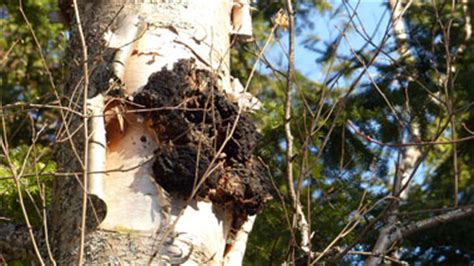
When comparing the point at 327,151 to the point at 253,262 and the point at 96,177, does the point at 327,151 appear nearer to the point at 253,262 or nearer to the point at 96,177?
the point at 253,262

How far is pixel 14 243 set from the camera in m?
2.84

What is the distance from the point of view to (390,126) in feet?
17.6

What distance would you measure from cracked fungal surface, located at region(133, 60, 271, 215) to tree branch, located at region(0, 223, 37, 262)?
0.43 meters

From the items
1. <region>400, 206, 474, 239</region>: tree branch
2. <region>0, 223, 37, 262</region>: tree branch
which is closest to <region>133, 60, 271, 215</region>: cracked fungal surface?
<region>0, 223, 37, 262</region>: tree branch

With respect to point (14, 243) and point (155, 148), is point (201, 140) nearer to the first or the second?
point (155, 148)

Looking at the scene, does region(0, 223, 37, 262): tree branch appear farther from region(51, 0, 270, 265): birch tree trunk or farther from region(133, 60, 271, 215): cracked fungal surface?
region(133, 60, 271, 215): cracked fungal surface

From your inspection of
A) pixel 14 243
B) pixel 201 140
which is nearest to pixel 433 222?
pixel 201 140

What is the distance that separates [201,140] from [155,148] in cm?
12

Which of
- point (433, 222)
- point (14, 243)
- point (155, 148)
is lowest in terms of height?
point (14, 243)

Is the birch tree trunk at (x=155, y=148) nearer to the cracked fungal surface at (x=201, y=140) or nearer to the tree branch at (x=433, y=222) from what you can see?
the cracked fungal surface at (x=201, y=140)

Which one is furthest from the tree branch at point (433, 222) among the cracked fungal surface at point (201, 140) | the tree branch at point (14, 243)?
the tree branch at point (14, 243)

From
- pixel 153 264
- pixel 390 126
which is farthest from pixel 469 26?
pixel 153 264

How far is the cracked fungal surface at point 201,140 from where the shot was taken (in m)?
2.69

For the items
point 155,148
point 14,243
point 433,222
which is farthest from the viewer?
point 433,222
